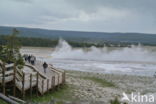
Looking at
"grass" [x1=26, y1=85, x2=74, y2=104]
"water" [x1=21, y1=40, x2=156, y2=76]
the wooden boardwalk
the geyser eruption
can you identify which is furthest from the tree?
the geyser eruption

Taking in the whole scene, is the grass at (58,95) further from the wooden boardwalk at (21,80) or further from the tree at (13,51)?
the tree at (13,51)

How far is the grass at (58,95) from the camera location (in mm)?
20364

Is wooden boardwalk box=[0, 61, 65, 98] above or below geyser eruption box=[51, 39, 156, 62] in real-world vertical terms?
above

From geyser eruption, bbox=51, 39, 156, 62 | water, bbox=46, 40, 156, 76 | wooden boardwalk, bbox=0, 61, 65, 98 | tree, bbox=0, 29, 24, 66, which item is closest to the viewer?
wooden boardwalk, bbox=0, 61, 65, 98

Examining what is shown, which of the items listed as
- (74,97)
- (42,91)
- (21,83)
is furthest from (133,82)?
(21,83)

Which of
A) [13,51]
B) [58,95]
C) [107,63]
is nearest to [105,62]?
[107,63]

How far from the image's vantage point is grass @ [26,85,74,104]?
20364 millimetres

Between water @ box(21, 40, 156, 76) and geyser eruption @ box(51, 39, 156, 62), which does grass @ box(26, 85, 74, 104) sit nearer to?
water @ box(21, 40, 156, 76)

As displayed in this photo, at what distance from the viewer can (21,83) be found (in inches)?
782

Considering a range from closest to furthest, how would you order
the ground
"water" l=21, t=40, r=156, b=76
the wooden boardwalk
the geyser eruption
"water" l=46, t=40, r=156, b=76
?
the wooden boardwalk < the ground < "water" l=46, t=40, r=156, b=76 < "water" l=21, t=40, r=156, b=76 < the geyser eruption

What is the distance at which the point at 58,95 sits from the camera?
2312 centimetres

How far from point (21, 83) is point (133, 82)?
1676 cm

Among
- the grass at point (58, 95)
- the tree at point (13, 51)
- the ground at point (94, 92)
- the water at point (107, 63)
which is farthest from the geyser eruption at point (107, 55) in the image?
the tree at point (13, 51)

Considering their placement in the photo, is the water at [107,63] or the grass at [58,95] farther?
the water at [107,63]
